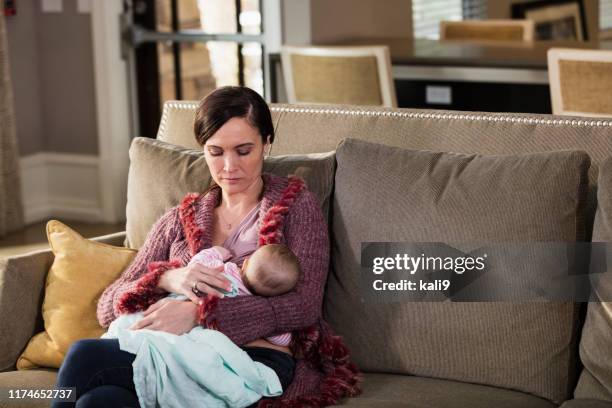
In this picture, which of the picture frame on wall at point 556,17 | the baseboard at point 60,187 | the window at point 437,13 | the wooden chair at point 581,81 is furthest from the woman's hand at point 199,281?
the picture frame on wall at point 556,17

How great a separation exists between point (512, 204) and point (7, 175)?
352cm

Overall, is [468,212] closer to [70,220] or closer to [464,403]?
[464,403]

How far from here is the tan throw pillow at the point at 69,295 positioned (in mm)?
2400

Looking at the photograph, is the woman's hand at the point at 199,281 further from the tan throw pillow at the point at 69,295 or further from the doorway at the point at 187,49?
the doorway at the point at 187,49

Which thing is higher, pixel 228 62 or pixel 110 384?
pixel 228 62

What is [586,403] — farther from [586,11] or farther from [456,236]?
[586,11]

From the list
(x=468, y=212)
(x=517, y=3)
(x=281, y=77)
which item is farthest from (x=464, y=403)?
(x=517, y=3)

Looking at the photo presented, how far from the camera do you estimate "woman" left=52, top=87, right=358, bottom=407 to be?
6.97 ft

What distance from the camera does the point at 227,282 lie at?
2197mm

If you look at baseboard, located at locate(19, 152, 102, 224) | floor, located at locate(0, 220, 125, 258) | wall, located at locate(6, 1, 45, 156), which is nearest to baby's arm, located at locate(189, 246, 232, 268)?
floor, located at locate(0, 220, 125, 258)

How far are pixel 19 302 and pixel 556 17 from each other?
523 cm

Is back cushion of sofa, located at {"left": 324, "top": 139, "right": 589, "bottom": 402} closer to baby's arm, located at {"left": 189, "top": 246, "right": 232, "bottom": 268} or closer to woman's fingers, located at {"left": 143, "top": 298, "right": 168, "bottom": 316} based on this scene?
baby's arm, located at {"left": 189, "top": 246, "right": 232, "bottom": 268}

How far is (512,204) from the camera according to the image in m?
2.22

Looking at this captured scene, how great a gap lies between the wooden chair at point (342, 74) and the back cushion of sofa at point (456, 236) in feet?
5.85
